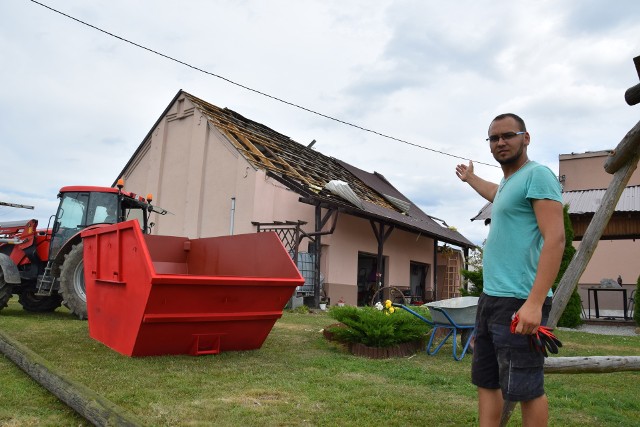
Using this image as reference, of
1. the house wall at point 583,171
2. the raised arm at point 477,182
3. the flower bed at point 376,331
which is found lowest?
the flower bed at point 376,331

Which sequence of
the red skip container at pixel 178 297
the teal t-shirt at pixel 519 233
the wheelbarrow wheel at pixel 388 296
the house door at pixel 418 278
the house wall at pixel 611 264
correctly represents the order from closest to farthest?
the teal t-shirt at pixel 519 233
the red skip container at pixel 178 297
the wheelbarrow wheel at pixel 388 296
the house wall at pixel 611 264
the house door at pixel 418 278

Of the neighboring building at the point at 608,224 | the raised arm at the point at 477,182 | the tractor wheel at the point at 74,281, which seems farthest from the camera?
the neighboring building at the point at 608,224

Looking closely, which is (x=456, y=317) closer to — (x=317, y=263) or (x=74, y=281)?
(x=74, y=281)

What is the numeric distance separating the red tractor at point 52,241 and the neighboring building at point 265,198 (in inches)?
201

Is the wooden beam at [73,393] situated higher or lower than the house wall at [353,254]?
lower

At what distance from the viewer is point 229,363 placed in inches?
215

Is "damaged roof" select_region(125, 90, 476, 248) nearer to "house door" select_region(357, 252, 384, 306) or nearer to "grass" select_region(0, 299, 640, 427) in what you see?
"house door" select_region(357, 252, 384, 306)

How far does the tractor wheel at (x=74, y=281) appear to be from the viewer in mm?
7980

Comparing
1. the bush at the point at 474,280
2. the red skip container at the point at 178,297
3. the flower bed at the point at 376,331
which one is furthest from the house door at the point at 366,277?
the red skip container at the point at 178,297

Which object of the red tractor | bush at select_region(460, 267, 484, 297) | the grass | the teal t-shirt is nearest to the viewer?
the teal t-shirt

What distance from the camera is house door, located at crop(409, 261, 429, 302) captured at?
22434mm

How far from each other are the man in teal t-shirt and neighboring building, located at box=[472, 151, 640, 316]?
35.2 feet

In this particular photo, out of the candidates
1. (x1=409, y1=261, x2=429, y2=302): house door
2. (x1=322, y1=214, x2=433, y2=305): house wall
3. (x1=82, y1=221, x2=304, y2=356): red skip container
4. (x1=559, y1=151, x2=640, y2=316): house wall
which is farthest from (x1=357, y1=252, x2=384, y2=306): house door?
(x1=82, y1=221, x2=304, y2=356): red skip container

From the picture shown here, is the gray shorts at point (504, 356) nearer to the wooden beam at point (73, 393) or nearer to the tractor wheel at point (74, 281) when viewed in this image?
the wooden beam at point (73, 393)
